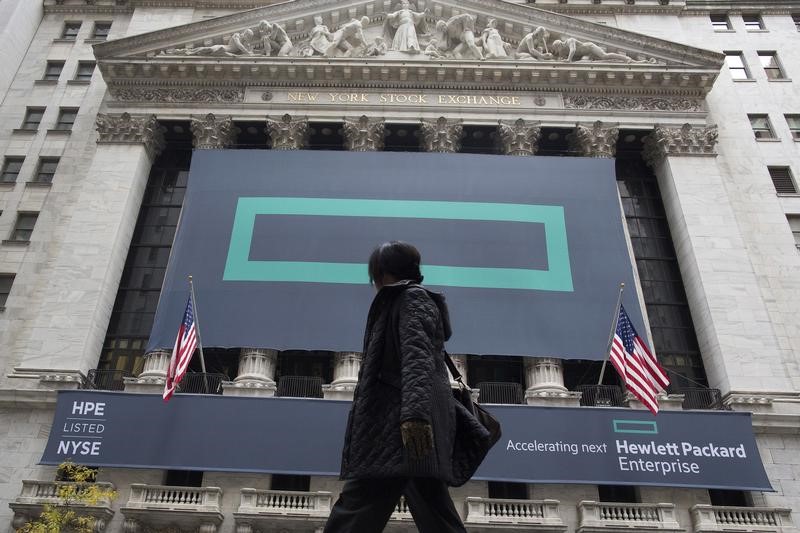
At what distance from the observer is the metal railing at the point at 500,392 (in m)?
26.0

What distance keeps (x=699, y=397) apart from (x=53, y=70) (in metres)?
36.3

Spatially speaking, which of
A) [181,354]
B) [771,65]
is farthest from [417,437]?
[771,65]

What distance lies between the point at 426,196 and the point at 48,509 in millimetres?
18383

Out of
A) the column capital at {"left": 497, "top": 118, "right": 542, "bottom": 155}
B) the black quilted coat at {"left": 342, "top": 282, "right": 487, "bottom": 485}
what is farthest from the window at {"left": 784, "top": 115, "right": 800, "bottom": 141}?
the black quilted coat at {"left": 342, "top": 282, "right": 487, "bottom": 485}

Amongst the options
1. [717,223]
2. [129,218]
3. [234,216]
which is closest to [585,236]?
[717,223]

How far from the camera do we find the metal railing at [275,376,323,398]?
85.8 feet

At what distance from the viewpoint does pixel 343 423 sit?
2389cm

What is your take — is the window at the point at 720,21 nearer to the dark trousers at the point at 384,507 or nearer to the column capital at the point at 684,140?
the column capital at the point at 684,140

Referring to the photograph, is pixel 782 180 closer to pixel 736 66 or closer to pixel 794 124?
pixel 794 124

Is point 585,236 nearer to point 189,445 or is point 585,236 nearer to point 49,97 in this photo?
point 189,445

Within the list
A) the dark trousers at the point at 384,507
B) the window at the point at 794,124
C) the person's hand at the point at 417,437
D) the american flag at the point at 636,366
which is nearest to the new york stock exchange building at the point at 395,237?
the window at the point at 794,124

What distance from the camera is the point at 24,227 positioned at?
31.5 metres

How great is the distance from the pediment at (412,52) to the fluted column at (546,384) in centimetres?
1459

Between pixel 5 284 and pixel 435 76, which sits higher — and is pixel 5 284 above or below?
below
